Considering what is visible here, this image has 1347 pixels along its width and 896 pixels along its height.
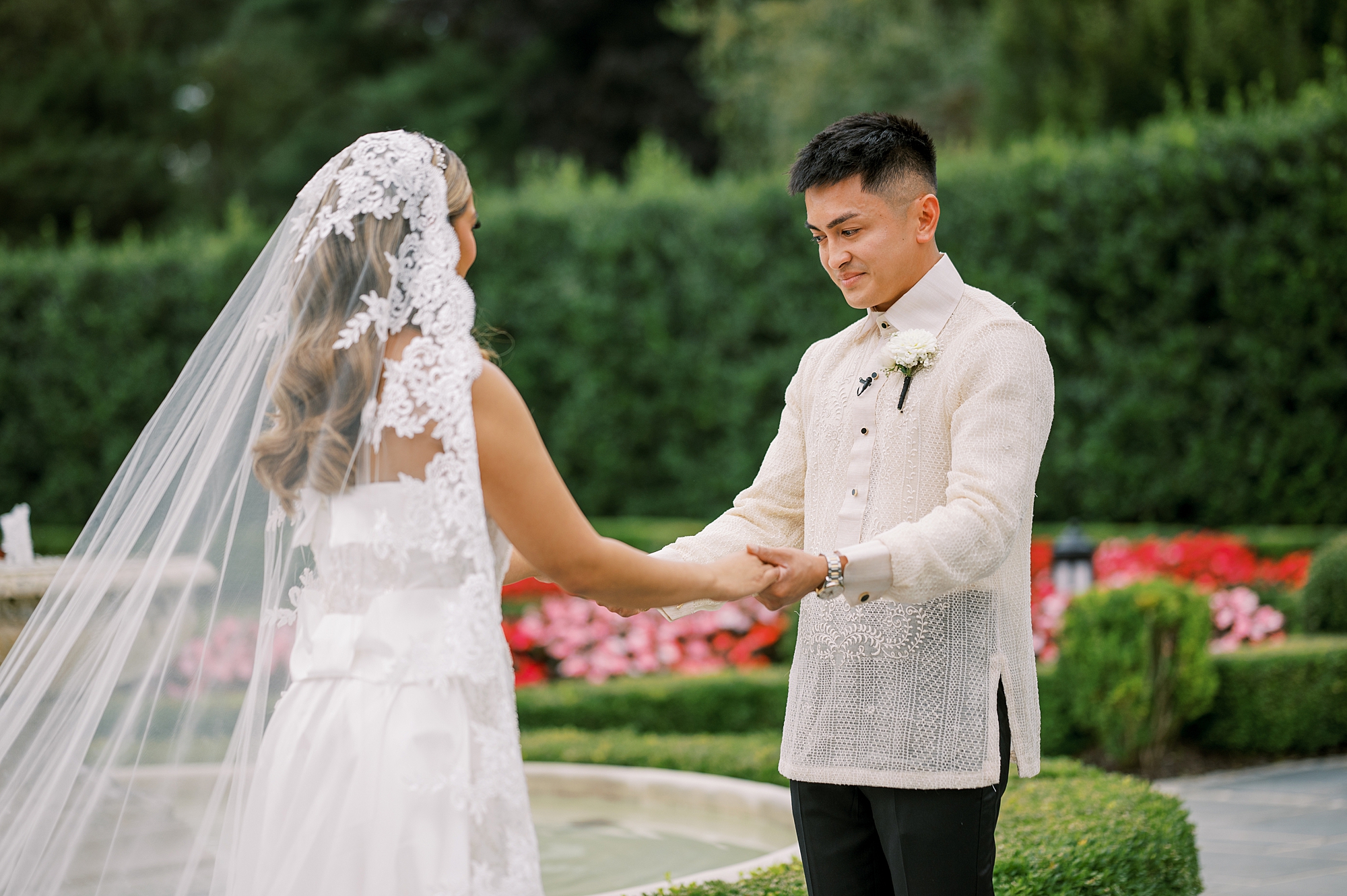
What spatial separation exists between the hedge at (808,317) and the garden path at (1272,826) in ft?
12.1

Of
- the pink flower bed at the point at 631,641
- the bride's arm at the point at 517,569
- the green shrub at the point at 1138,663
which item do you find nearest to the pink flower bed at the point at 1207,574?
the green shrub at the point at 1138,663

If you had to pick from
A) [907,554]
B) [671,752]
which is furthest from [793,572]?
[671,752]

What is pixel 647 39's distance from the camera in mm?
19438


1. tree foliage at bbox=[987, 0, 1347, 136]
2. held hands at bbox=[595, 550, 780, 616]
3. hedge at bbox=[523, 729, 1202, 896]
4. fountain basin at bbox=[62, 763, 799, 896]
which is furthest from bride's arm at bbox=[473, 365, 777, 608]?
tree foliage at bbox=[987, 0, 1347, 136]

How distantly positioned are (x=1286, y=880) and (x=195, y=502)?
13.4 ft

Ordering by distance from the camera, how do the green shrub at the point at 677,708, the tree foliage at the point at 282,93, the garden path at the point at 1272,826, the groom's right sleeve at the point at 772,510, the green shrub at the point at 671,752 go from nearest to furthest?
1. the groom's right sleeve at the point at 772,510
2. the garden path at the point at 1272,826
3. the green shrub at the point at 671,752
4. the green shrub at the point at 677,708
5. the tree foliage at the point at 282,93

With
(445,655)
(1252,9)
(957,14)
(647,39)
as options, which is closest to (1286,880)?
(445,655)

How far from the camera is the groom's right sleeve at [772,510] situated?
278 centimetres

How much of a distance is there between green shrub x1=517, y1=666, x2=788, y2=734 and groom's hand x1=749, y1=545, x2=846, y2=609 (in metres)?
4.40

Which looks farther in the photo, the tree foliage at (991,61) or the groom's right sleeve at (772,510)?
the tree foliage at (991,61)

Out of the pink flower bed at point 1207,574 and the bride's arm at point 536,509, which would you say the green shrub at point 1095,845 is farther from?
the pink flower bed at point 1207,574

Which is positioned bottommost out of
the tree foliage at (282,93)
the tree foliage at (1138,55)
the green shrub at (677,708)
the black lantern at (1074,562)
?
the green shrub at (677,708)

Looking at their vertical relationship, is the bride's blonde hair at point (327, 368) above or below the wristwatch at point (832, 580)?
above

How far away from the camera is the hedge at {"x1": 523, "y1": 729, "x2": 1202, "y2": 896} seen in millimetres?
3359
